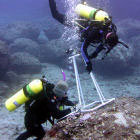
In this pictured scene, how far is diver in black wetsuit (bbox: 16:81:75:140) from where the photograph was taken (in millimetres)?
3203

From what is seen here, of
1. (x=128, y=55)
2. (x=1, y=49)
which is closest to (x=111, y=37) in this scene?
(x=1, y=49)

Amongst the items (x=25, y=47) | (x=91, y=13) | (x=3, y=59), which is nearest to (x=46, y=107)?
(x=91, y=13)

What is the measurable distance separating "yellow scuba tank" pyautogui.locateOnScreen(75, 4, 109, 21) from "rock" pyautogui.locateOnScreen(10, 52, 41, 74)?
22.1 ft

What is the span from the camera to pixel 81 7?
5.62 metres

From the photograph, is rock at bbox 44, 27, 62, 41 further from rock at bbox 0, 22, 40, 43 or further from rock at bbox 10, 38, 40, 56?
rock at bbox 10, 38, 40, 56

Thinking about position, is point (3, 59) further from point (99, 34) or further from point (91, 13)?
point (99, 34)

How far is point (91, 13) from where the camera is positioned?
5.02m

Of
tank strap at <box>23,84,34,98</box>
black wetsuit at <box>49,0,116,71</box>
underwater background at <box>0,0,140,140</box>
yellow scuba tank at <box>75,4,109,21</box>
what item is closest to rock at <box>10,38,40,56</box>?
underwater background at <box>0,0,140,140</box>

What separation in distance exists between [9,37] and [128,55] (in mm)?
13874

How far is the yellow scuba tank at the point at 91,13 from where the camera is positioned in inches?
182

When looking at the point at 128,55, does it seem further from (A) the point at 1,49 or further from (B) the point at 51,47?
(A) the point at 1,49

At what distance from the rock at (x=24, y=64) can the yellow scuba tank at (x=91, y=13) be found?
22.1 ft

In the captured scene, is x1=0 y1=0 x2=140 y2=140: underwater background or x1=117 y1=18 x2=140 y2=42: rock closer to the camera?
x1=0 y1=0 x2=140 y2=140: underwater background

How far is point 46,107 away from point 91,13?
10.9ft
